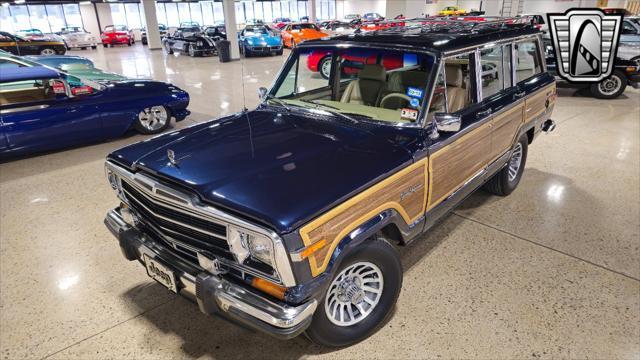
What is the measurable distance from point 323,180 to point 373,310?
0.99 meters

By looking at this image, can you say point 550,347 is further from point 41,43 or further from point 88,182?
point 41,43

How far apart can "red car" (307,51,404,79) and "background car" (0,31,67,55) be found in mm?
19372

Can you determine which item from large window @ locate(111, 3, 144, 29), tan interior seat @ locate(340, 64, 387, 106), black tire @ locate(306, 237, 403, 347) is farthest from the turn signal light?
large window @ locate(111, 3, 144, 29)

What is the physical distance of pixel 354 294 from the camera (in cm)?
244

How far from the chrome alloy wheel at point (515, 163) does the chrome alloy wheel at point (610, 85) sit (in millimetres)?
6679

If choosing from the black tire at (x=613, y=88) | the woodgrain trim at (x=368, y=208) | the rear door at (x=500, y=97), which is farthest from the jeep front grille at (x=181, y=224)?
the black tire at (x=613, y=88)

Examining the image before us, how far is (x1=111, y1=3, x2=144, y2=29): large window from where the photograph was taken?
36438mm

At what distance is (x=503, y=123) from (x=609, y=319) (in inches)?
70.8

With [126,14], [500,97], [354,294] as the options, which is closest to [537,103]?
[500,97]

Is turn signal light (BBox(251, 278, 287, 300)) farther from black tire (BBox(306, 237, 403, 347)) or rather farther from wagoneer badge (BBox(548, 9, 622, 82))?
wagoneer badge (BBox(548, 9, 622, 82))

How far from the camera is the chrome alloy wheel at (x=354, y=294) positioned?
7.68 feet

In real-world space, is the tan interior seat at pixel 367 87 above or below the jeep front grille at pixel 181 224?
above

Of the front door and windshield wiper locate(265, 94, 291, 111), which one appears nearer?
the front door

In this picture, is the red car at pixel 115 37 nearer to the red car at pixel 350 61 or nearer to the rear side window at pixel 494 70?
the red car at pixel 350 61
